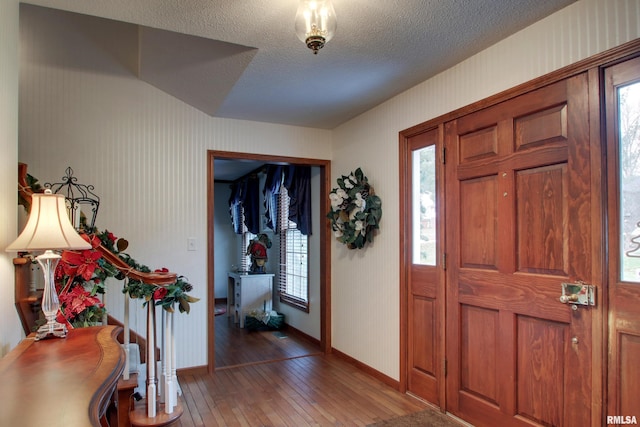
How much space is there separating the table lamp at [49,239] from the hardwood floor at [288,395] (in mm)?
1351

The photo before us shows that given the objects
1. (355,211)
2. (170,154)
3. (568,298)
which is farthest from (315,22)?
(170,154)

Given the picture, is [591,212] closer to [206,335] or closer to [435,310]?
[435,310]

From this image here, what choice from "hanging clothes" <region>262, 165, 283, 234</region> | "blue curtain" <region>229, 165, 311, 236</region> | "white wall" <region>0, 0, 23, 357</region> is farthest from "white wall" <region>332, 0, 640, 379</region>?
"white wall" <region>0, 0, 23, 357</region>

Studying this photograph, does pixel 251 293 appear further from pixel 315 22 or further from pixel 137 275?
pixel 315 22

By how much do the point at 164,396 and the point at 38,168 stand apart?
7.16 feet

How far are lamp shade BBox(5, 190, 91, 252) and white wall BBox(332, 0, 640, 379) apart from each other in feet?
7.44

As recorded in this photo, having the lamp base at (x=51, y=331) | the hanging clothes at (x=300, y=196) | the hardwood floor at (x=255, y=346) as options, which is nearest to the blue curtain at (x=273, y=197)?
the hanging clothes at (x=300, y=196)

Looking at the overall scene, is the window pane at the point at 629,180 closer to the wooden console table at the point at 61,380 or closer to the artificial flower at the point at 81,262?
the wooden console table at the point at 61,380

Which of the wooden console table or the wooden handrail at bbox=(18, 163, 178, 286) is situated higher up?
the wooden handrail at bbox=(18, 163, 178, 286)

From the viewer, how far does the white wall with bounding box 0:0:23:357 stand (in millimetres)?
1696

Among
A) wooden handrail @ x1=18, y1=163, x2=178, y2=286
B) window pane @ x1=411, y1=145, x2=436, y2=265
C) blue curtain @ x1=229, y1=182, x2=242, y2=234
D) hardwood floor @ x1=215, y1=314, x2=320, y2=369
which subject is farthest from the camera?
blue curtain @ x1=229, y1=182, x2=242, y2=234

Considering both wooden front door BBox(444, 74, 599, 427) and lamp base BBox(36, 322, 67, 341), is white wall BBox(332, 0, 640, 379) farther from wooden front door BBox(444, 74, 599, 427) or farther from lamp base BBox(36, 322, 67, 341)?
lamp base BBox(36, 322, 67, 341)

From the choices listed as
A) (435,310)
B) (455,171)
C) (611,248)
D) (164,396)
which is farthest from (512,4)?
(164,396)

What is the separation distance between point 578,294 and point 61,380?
7.02 ft
